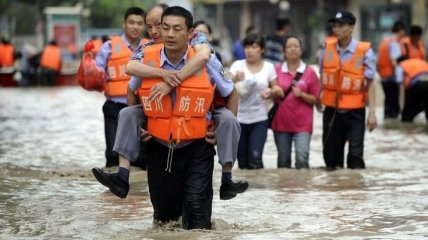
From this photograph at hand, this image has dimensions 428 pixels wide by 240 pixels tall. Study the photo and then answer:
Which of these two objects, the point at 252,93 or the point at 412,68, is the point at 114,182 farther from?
the point at 412,68

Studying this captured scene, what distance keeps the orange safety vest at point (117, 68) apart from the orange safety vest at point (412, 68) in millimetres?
8378

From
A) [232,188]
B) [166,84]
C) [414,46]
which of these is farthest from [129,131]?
[414,46]

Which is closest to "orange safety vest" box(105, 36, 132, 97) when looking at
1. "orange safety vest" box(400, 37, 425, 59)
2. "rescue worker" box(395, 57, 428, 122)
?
"rescue worker" box(395, 57, 428, 122)

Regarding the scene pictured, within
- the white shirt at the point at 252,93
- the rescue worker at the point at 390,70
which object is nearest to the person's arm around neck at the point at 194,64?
the white shirt at the point at 252,93

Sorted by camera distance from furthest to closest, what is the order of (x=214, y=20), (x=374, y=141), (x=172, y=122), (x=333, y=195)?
1. (x=214, y=20)
2. (x=374, y=141)
3. (x=333, y=195)
4. (x=172, y=122)

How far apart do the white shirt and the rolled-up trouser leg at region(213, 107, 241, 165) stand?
408cm

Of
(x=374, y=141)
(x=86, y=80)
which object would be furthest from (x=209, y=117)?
(x=374, y=141)

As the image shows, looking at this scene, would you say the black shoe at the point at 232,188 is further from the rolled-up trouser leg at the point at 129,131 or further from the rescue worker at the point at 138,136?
the rolled-up trouser leg at the point at 129,131

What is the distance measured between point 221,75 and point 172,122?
472 mm

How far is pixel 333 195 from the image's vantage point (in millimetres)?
9820

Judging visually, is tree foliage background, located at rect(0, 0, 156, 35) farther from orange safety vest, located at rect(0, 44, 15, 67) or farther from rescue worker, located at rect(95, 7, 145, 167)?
rescue worker, located at rect(95, 7, 145, 167)

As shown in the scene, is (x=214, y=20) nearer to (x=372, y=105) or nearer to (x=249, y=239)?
(x=372, y=105)

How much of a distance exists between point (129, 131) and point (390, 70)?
1284 cm

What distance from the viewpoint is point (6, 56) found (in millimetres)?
35375
